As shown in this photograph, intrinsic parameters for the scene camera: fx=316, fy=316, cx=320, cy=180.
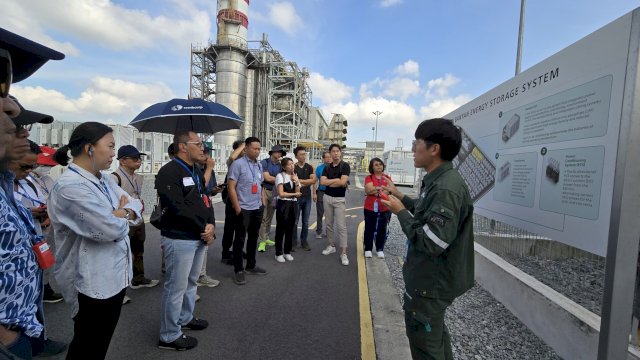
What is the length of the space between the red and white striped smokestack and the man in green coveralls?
132 feet

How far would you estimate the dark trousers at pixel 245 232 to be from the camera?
14.6 feet

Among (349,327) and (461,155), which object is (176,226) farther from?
(461,155)

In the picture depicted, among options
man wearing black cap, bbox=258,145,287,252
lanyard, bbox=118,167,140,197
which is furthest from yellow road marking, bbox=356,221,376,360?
lanyard, bbox=118,167,140,197

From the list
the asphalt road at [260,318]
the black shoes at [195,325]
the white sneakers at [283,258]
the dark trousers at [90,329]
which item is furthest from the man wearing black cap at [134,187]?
the dark trousers at [90,329]

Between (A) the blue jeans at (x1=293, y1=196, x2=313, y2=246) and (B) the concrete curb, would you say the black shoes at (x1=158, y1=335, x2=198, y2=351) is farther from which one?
(A) the blue jeans at (x1=293, y1=196, x2=313, y2=246)

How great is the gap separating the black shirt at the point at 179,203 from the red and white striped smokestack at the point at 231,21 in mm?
38953

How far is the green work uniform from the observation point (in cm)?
187

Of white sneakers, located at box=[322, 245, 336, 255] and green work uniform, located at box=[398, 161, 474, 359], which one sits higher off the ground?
green work uniform, located at box=[398, 161, 474, 359]

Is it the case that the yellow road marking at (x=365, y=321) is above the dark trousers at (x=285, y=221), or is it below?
below

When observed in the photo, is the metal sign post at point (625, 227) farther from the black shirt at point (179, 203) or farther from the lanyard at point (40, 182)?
the lanyard at point (40, 182)

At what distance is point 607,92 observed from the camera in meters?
2.00

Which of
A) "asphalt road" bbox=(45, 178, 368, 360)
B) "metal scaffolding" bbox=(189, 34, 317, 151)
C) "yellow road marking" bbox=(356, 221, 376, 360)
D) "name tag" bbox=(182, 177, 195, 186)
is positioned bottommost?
"asphalt road" bbox=(45, 178, 368, 360)

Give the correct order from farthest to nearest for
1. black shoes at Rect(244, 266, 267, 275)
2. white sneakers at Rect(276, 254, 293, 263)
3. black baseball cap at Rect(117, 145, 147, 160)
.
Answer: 1. white sneakers at Rect(276, 254, 293, 263)
2. black shoes at Rect(244, 266, 267, 275)
3. black baseball cap at Rect(117, 145, 147, 160)

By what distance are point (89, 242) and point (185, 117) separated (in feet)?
10.1
